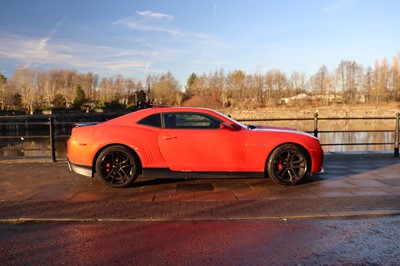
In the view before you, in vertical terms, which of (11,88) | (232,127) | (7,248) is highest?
(11,88)

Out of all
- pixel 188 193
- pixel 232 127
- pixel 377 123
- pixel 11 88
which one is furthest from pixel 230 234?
pixel 11 88

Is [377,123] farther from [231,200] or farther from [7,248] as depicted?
[7,248]

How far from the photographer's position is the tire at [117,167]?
19.0 ft

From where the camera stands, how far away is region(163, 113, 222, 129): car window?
586 centimetres

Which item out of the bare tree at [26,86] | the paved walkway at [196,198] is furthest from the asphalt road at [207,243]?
the bare tree at [26,86]

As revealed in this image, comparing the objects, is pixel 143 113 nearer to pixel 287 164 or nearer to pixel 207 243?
pixel 287 164

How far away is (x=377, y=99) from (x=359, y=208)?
77.1m

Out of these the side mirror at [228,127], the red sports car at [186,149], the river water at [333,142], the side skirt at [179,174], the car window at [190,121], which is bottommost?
the river water at [333,142]

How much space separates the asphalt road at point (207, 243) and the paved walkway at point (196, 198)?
0.26 meters

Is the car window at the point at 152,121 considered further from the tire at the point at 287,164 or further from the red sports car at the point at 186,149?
the tire at the point at 287,164

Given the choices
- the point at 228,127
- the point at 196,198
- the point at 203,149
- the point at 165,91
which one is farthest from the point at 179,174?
the point at 165,91

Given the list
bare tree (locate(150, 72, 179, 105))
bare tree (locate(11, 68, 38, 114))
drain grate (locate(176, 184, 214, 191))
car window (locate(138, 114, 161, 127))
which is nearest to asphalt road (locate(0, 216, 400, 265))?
drain grate (locate(176, 184, 214, 191))

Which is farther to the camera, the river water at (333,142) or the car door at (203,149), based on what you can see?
the river water at (333,142)

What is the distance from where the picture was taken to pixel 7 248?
346 cm
